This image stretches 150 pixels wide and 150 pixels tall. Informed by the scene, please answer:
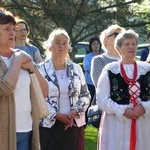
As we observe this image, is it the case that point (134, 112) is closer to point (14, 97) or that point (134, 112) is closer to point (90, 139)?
point (14, 97)

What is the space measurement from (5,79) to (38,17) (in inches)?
378

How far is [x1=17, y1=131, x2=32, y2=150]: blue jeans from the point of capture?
16.6 feet

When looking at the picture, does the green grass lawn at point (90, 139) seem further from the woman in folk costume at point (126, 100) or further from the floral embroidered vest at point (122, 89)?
the floral embroidered vest at point (122, 89)

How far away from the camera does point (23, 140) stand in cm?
510

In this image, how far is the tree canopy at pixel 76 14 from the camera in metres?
14.2

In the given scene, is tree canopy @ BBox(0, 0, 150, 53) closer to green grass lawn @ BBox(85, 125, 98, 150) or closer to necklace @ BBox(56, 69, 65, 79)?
green grass lawn @ BBox(85, 125, 98, 150)

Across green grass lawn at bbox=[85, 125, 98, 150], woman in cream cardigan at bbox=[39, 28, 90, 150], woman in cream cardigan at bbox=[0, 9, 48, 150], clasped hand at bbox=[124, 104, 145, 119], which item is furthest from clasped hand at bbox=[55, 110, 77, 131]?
A: green grass lawn at bbox=[85, 125, 98, 150]

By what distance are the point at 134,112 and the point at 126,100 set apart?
0.17m

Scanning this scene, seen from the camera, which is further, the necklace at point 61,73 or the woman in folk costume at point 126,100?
the necklace at point 61,73

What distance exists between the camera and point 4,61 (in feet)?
16.5

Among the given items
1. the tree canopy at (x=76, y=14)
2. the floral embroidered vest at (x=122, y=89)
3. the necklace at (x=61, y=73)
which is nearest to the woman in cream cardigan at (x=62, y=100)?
the necklace at (x=61, y=73)

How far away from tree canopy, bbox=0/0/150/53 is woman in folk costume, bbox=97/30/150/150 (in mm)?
7643

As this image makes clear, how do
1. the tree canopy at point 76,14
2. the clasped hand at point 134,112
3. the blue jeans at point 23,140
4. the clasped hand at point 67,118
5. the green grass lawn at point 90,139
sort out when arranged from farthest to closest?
1. the tree canopy at point 76,14
2. the green grass lawn at point 90,139
3. the clasped hand at point 67,118
4. the clasped hand at point 134,112
5. the blue jeans at point 23,140

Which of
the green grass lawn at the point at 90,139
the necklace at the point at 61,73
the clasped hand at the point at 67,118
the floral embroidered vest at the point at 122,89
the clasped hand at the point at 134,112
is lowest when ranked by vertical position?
the green grass lawn at the point at 90,139
